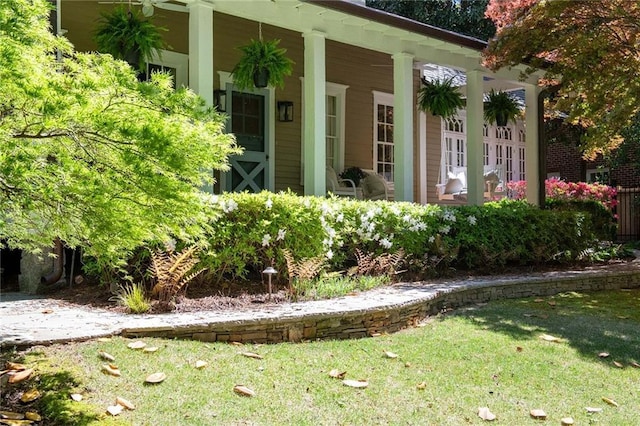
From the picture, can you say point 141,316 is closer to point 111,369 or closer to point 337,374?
point 111,369

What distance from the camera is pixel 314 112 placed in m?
8.66

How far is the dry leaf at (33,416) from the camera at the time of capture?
10.3ft

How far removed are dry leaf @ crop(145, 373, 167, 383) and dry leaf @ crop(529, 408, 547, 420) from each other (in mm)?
2274

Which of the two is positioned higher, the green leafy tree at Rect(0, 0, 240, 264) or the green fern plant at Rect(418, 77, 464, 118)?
the green fern plant at Rect(418, 77, 464, 118)

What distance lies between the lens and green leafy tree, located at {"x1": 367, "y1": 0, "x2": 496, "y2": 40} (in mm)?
24953

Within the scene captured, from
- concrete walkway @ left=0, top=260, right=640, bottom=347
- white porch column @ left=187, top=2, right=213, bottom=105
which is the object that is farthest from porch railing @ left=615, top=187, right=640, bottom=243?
white porch column @ left=187, top=2, right=213, bottom=105

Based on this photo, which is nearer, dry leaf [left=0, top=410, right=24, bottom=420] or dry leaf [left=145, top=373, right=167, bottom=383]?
dry leaf [left=0, top=410, right=24, bottom=420]

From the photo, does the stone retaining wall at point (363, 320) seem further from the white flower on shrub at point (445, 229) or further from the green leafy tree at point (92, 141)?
the green leafy tree at point (92, 141)

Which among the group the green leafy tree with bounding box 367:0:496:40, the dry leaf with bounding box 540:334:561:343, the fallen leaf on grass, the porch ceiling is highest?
the green leafy tree with bounding box 367:0:496:40

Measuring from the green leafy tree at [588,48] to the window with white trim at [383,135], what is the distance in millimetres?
3290

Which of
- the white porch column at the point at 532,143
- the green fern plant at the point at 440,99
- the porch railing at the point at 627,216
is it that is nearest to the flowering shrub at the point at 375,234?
the white porch column at the point at 532,143

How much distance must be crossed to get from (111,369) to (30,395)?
18.4 inches

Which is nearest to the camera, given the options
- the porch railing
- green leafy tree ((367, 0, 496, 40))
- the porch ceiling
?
the porch ceiling

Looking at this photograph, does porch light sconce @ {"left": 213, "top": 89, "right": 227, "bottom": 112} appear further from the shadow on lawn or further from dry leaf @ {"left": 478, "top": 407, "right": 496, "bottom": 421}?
dry leaf @ {"left": 478, "top": 407, "right": 496, "bottom": 421}
